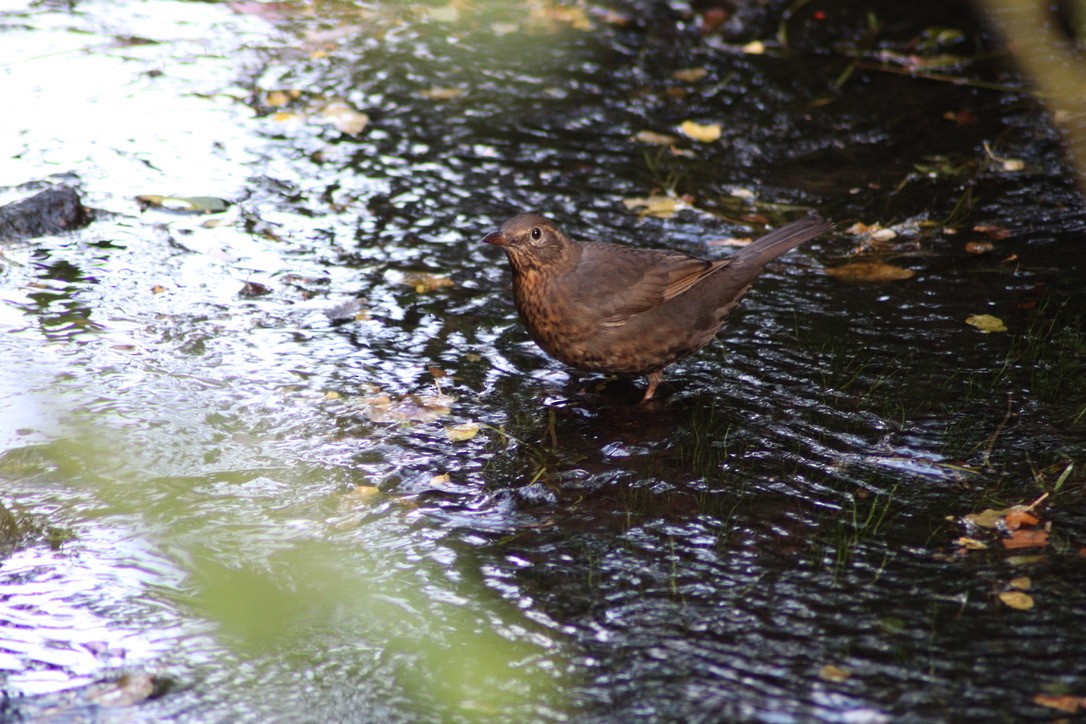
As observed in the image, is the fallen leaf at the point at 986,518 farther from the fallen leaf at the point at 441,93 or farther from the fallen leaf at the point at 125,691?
the fallen leaf at the point at 441,93

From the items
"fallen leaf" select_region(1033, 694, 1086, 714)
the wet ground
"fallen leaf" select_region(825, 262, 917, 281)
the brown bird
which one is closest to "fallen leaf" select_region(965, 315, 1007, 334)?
the wet ground

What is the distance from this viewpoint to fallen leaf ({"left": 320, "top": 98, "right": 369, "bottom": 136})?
24.7ft

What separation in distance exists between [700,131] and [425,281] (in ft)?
8.66

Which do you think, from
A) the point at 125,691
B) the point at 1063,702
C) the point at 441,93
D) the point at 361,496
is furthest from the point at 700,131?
the point at 125,691

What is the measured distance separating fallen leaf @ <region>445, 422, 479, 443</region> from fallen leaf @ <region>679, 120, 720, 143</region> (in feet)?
11.6

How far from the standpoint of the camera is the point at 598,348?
16.2ft

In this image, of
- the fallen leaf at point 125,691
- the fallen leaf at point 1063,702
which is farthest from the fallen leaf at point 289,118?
the fallen leaf at point 1063,702

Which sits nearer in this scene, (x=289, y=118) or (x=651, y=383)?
(x=651, y=383)

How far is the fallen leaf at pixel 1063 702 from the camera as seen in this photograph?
3105 mm

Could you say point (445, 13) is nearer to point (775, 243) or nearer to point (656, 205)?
point (656, 205)

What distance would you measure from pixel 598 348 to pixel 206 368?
1837mm

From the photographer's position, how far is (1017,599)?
3.57m

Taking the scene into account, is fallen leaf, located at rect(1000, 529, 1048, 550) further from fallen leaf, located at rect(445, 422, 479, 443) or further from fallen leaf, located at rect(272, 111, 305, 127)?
fallen leaf, located at rect(272, 111, 305, 127)

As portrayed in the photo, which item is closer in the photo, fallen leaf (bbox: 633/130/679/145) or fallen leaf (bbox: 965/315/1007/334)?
fallen leaf (bbox: 965/315/1007/334)
